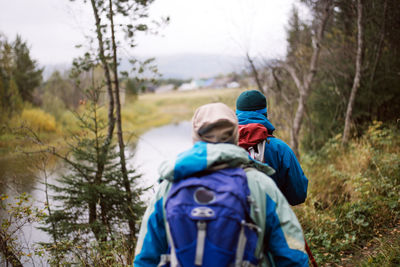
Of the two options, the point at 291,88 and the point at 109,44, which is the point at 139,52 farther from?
the point at 291,88

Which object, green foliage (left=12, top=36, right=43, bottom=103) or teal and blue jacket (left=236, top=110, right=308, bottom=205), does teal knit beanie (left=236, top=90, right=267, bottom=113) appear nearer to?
teal and blue jacket (left=236, top=110, right=308, bottom=205)

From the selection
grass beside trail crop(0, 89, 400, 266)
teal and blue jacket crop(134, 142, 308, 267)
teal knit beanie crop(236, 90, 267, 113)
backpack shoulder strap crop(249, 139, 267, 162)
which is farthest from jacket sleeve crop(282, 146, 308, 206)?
grass beside trail crop(0, 89, 400, 266)

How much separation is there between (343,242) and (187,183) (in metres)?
3.44

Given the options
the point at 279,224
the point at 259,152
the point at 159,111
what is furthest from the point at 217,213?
the point at 159,111

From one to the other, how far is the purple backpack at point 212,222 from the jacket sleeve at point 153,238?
157 millimetres

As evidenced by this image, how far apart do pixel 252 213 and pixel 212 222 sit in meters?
0.19

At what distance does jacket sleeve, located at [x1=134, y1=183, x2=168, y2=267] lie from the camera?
58.6 inches

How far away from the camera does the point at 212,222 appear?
1269mm

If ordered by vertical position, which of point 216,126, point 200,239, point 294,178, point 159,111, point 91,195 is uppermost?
point 216,126

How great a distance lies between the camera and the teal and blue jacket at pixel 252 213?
4.44ft

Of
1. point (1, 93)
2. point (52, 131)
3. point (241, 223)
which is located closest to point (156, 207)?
point (241, 223)

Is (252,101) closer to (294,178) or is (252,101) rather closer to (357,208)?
(294,178)

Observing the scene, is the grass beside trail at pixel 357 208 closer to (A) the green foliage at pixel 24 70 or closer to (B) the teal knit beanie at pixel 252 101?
(B) the teal knit beanie at pixel 252 101

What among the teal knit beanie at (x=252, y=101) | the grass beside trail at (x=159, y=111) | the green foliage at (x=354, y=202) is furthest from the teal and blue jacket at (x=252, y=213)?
the grass beside trail at (x=159, y=111)
